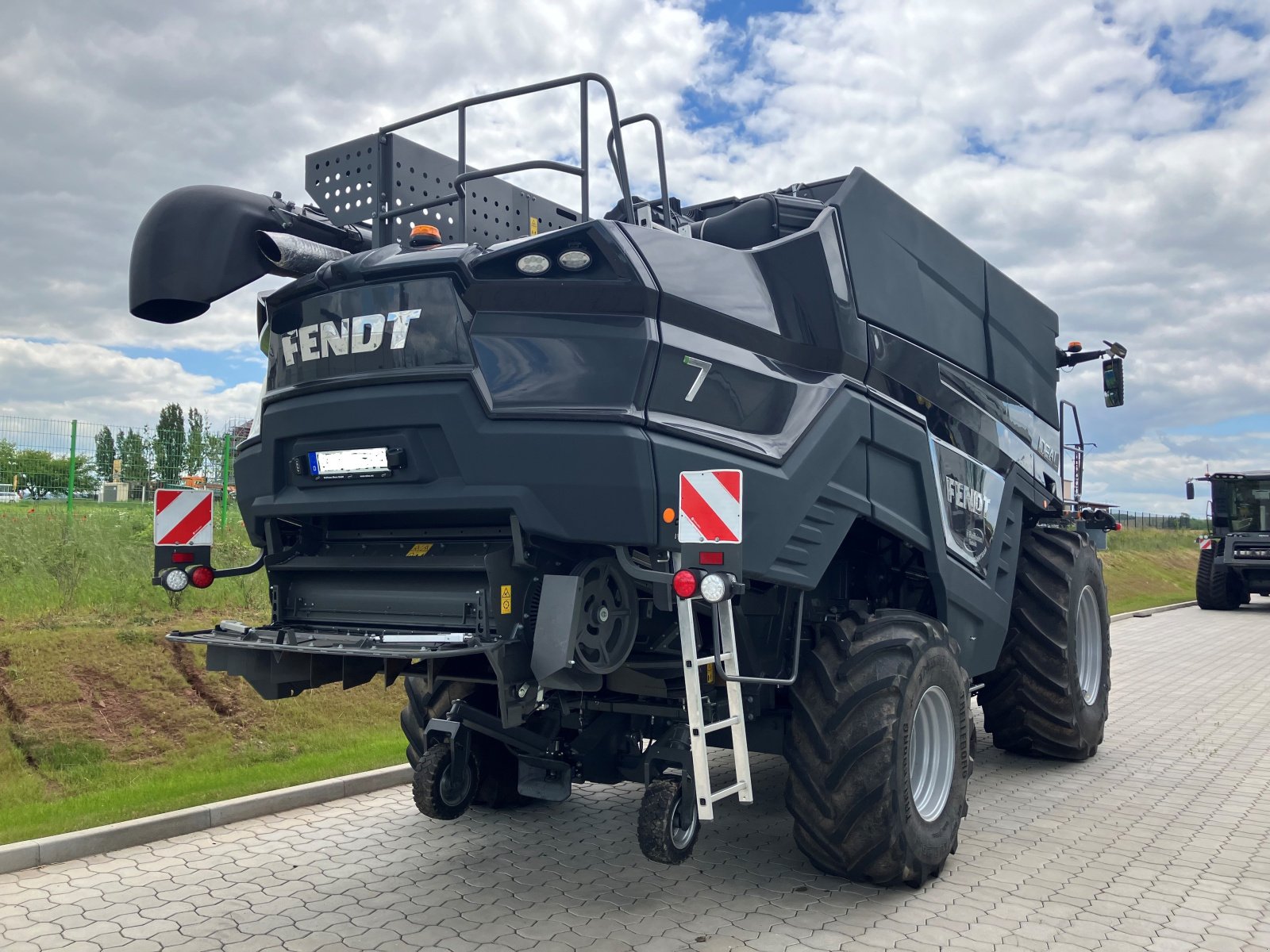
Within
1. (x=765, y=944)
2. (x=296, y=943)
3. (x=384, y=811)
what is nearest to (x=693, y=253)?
(x=765, y=944)

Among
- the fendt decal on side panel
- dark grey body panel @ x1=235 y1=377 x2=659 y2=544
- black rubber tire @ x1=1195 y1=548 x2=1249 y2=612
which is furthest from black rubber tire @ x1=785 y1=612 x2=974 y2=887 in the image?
black rubber tire @ x1=1195 y1=548 x2=1249 y2=612

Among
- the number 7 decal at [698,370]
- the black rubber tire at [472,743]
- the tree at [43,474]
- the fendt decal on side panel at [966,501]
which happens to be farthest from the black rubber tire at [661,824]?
the tree at [43,474]

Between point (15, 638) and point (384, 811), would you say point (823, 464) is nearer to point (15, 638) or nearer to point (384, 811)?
point (384, 811)

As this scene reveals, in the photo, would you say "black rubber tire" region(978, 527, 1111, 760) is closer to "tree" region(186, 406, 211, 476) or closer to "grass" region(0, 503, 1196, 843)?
"grass" region(0, 503, 1196, 843)

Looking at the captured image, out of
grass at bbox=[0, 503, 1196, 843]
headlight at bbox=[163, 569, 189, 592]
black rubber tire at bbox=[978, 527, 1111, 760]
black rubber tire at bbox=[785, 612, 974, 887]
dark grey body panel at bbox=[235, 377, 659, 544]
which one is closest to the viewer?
dark grey body panel at bbox=[235, 377, 659, 544]

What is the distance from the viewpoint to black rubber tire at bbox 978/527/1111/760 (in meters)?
6.60

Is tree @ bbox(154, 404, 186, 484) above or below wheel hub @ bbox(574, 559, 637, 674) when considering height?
above

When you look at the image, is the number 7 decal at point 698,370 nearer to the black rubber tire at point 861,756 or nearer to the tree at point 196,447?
the black rubber tire at point 861,756

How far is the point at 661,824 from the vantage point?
12.1 feet

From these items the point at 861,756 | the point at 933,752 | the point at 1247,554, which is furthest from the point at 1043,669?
the point at 1247,554

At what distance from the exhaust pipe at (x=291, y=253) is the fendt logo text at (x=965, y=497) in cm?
312

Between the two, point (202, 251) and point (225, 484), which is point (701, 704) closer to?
point (202, 251)

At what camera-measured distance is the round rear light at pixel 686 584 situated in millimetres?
3588

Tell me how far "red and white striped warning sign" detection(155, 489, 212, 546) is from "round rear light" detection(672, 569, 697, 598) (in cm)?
240
